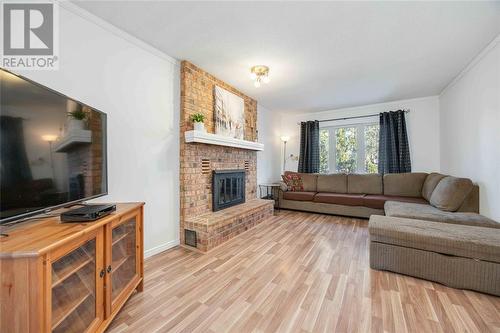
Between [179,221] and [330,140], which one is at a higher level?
[330,140]

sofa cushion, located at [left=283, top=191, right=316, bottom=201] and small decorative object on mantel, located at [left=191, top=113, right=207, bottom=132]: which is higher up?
small decorative object on mantel, located at [left=191, top=113, right=207, bottom=132]

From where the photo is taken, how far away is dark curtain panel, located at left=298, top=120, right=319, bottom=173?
5227 mm

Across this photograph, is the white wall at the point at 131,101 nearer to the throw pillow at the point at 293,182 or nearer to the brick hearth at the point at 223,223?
the brick hearth at the point at 223,223

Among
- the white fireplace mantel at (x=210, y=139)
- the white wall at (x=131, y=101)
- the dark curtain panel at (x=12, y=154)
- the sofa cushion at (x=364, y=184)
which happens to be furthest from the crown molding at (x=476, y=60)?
the dark curtain panel at (x=12, y=154)

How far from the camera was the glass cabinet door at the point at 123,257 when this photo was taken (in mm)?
1411

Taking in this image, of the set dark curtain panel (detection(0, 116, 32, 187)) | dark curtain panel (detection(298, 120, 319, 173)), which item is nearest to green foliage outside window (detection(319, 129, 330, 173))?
dark curtain panel (detection(298, 120, 319, 173))

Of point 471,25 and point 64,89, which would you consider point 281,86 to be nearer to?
point 471,25

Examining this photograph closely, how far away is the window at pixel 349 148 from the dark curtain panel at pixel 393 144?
21 cm

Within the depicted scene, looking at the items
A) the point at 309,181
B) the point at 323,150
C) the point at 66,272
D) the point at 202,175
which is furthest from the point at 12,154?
the point at 323,150

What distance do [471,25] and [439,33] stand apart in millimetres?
232

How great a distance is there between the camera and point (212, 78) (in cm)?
318

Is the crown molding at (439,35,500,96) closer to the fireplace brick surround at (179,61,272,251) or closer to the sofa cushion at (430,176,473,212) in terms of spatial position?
the sofa cushion at (430,176,473,212)

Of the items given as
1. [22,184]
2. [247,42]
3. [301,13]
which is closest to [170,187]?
[22,184]

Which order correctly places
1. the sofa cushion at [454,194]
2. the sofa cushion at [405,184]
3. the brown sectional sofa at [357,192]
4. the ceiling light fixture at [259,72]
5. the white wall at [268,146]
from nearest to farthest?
1. the sofa cushion at [454,194]
2. the ceiling light fixture at [259,72]
3. the brown sectional sofa at [357,192]
4. the sofa cushion at [405,184]
5. the white wall at [268,146]
